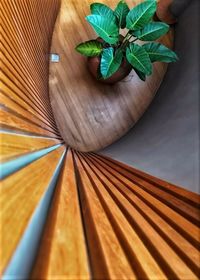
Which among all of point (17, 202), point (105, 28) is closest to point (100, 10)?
point (105, 28)

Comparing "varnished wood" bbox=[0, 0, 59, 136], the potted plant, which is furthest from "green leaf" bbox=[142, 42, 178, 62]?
"varnished wood" bbox=[0, 0, 59, 136]

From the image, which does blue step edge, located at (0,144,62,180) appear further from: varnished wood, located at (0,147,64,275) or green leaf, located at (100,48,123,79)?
green leaf, located at (100,48,123,79)

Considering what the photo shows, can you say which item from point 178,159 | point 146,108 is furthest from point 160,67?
point 178,159

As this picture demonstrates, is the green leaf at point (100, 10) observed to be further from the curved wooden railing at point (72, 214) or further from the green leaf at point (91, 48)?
the curved wooden railing at point (72, 214)

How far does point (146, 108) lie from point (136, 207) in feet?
5.47

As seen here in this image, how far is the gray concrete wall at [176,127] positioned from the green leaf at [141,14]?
0.42 metres

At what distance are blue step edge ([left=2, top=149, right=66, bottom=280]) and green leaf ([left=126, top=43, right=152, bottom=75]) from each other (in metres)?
1.52

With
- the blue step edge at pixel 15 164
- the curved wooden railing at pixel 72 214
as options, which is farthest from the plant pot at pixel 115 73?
the blue step edge at pixel 15 164

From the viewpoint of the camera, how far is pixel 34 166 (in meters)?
0.89

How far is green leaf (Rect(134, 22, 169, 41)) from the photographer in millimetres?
2025

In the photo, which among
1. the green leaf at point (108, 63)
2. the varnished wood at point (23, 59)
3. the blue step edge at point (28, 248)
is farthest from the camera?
the green leaf at point (108, 63)

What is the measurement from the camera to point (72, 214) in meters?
0.79

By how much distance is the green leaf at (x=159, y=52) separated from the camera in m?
2.04

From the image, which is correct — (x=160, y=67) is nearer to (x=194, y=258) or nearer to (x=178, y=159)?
Result: (x=178, y=159)
